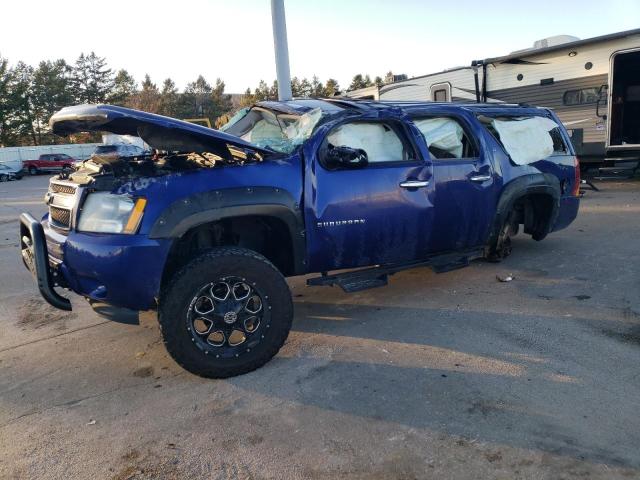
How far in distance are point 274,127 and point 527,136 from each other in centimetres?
281

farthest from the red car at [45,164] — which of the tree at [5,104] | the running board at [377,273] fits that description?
the running board at [377,273]

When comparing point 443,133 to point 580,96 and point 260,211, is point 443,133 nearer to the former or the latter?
point 260,211

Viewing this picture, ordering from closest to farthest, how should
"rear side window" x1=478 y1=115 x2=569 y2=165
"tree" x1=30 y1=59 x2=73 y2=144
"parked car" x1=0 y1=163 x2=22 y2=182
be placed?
"rear side window" x1=478 y1=115 x2=569 y2=165, "parked car" x1=0 y1=163 x2=22 y2=182, "tree" x1=30 y1=59 x2=73 y2=144

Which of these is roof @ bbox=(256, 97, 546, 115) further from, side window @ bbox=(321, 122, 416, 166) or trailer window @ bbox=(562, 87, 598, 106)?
trailer window @ bbox=(562, 87, 598, 106)

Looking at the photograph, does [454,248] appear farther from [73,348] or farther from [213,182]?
[73,348]

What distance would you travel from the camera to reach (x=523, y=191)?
5383 millimetres

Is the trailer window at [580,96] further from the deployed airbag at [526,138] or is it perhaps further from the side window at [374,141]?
the side window at [374,141]

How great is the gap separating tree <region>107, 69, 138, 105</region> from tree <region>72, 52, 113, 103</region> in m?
0.62

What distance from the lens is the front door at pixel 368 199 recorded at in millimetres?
3957

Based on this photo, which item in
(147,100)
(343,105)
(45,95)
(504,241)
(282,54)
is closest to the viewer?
(343,105)

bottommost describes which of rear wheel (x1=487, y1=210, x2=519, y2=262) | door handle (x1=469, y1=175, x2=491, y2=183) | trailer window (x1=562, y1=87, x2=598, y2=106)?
rear wheel (x1=487, y1=210, x2=519, y2=262)

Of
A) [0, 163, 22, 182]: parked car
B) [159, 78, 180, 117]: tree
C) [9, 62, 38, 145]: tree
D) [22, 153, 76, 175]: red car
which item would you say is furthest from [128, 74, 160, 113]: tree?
[0, 163, 22, 182]: parked car

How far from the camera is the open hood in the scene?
11.0 ft

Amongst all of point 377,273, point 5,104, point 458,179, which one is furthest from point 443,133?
point 5,104
